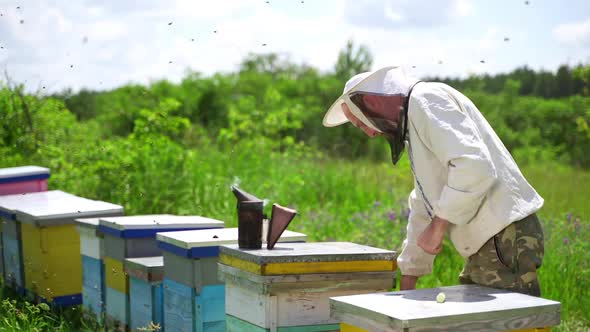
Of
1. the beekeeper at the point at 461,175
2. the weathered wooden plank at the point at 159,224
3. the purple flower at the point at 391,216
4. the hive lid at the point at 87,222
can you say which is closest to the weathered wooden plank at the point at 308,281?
the beekeeper at the point at 461,175

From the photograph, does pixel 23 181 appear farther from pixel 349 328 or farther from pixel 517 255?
pixel 517 255

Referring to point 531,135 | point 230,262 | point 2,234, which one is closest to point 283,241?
point 230,262

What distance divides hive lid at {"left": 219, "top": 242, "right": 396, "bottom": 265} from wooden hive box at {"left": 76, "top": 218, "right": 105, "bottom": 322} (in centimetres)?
156

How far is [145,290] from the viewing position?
4.11 metres

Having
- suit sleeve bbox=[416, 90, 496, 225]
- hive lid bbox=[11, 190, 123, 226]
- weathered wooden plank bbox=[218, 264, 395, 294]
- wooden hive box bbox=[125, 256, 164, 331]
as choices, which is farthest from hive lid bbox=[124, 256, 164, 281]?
suit sleeve bbox=[416, 90, 496, 225]

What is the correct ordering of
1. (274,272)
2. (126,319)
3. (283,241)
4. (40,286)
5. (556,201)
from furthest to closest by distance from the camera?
(556,201)
(40,286)
(126,319)
(283,241)
(274,272)

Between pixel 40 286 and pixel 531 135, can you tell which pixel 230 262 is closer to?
pixel 40 286

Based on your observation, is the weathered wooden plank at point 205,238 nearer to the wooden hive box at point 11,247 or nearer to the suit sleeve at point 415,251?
the suit sleeve at point 415,251

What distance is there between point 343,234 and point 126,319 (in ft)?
9.49

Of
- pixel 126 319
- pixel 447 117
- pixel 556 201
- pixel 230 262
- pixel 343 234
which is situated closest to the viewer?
pixel 447 117

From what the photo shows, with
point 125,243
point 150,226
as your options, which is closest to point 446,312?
point 150,226

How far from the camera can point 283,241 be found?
3.72 meters

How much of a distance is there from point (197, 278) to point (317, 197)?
530 centimetres

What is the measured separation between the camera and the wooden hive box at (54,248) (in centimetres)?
495
